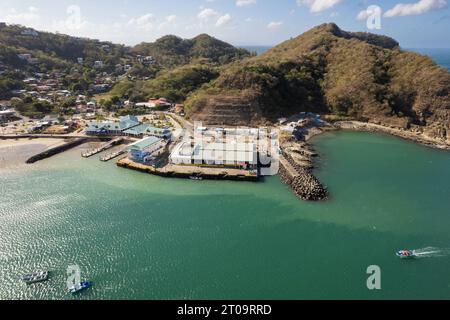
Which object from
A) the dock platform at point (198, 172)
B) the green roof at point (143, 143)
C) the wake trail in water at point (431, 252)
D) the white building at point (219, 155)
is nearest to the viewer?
the wake trail in water at point (431, 252)

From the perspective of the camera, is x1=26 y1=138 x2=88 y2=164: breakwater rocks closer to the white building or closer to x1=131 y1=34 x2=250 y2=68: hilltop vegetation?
the white building

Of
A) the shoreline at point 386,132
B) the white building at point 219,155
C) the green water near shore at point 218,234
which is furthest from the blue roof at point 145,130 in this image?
the shoreline at point 386,132

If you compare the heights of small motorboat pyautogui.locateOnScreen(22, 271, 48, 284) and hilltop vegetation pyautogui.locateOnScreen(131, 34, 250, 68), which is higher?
hilltop vegetation pyautogui.locateOnScreen(131, 34, 250, 68)

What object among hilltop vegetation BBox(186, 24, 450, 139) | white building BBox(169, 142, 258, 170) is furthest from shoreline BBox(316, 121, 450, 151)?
white building BBox(169, 142, 258, 170)

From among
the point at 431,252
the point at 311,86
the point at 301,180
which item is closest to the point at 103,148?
the point at 301,180

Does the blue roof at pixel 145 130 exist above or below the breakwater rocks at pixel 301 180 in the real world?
above

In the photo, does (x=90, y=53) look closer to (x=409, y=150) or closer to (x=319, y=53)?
(x=319, y=53)

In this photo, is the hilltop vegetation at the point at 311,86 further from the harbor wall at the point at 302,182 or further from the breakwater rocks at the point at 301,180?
the harbor wall at the point at 302,182

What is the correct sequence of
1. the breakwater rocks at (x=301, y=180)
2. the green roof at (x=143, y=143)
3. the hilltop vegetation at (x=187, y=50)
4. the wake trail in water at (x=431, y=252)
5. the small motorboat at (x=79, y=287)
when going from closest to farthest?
the small motorboat at (x=79, y=287)
the wake trail in water at (x=431, y=252)
the breakwater rocks at (x=301, y=180)
the green roof at (x=143, y=143)
the hilltop vegetation at (x=187, y=50)
